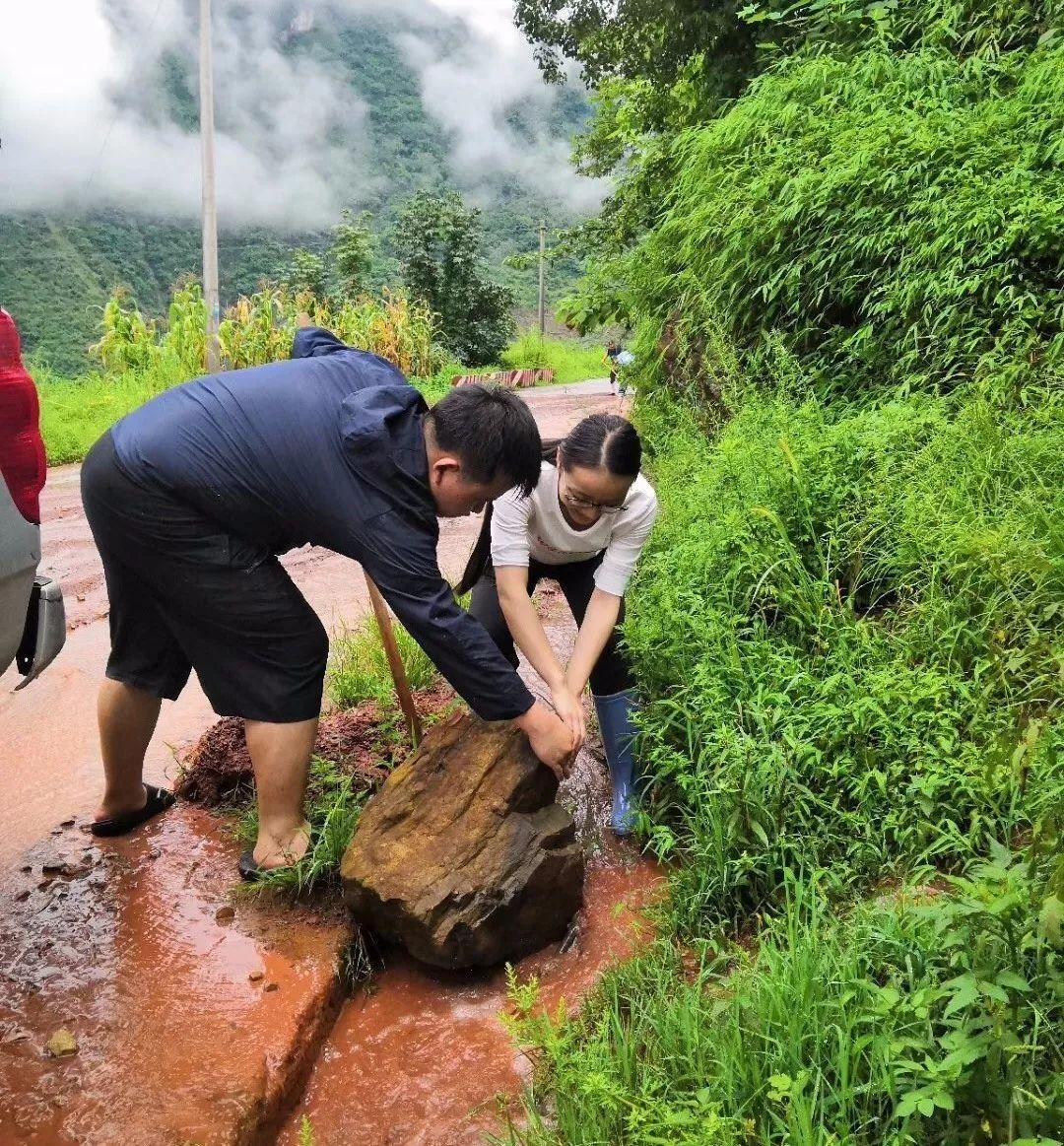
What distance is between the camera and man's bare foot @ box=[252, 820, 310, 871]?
8.61 ft

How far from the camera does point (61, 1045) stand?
6.72 ft

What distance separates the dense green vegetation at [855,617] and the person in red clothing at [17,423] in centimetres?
166

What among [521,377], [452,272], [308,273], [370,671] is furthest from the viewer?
[452,272]

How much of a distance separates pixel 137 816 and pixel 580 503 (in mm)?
1790

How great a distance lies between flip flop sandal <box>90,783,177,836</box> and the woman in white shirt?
1.25 metres

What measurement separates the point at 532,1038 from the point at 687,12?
257 inches

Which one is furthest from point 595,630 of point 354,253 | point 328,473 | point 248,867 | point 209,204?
point 354,253

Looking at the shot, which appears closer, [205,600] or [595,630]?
[205,600]

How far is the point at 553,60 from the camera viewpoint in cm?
1068

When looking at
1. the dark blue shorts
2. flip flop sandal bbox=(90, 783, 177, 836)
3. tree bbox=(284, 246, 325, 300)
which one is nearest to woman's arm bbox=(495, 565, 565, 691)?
the dark blue shorts

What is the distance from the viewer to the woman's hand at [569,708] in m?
2.54

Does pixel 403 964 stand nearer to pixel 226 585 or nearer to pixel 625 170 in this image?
pixel 226 585

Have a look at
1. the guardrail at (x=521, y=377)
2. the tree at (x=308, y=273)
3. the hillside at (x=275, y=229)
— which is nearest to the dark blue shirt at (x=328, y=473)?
the hillside at (x=275, y=229)

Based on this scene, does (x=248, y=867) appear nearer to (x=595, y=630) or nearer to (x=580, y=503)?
(x=595, y=630)
